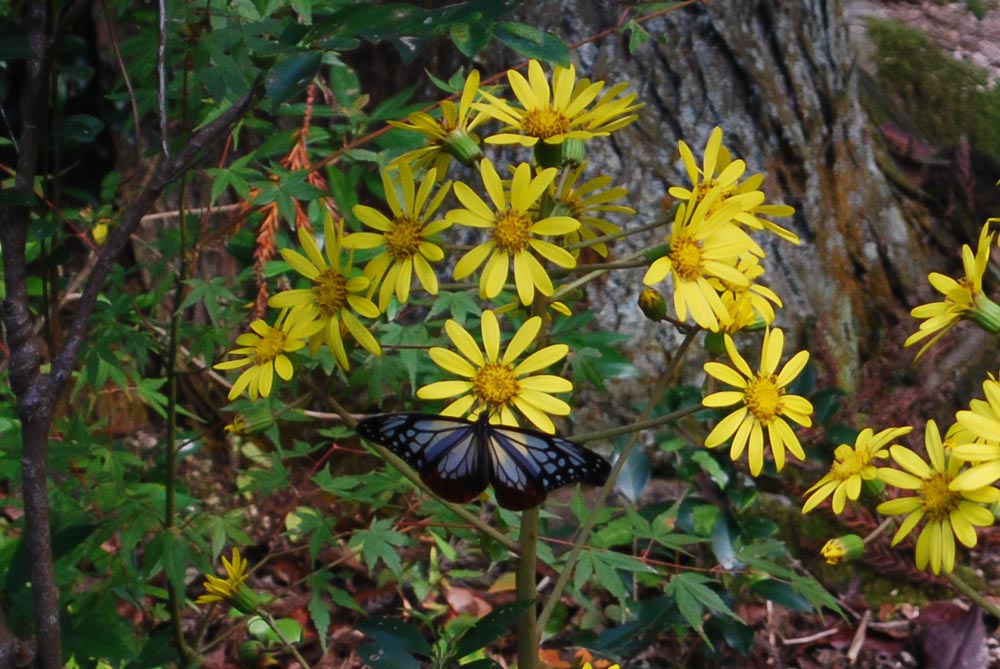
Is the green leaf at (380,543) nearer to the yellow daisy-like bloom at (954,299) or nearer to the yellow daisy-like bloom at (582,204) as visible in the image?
the yellow daisy-like bloom at (582,204)

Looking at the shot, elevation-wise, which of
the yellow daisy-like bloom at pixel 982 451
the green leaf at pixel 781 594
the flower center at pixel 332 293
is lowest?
the green leaf at pixel 781 594

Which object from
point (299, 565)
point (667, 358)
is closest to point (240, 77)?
point (667, 358)

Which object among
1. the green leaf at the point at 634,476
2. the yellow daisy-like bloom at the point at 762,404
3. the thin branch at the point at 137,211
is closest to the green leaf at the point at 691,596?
the green leaf at the point at 634,476

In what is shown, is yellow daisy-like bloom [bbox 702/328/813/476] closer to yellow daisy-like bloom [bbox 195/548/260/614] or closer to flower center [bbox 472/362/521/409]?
flower center [bbox 472/362/521/409]

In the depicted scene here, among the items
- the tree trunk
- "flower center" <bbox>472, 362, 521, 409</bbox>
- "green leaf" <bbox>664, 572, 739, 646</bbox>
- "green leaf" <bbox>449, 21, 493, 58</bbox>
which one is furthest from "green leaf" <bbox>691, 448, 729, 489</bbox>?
"green leaf" <bbox>449, 21, 493, 58</bbox>

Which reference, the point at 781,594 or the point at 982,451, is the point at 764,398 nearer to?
the point at 982,451

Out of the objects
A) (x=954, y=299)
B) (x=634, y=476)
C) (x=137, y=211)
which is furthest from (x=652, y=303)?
(x=634, y=476)
